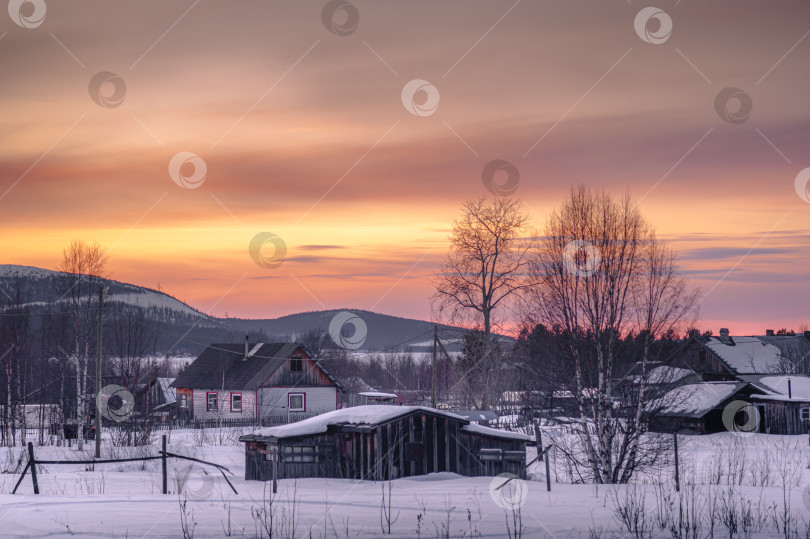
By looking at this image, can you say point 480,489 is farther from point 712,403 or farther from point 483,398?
point 712,403

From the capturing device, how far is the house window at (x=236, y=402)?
191 feet

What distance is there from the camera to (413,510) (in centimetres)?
1565

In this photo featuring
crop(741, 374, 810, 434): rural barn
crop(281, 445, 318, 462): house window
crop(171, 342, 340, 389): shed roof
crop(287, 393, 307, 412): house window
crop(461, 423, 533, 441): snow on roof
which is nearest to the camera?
crop(281, 445, 318, 462): house window

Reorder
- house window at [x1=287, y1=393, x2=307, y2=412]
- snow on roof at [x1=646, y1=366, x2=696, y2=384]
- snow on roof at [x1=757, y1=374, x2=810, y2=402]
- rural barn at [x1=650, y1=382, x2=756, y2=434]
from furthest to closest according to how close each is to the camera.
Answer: house window at [x1=287, y1=393, x2=307, y2=412]
snow on roof at [x1=757, y1=374, x2=810, y2=402]
rural barn at [x1=650, y1=382, x2=756, y2=434]
snow on roof at [x1=646, y1=366, x2=696, y2=384]

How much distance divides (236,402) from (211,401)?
Answer: 7.79 ft

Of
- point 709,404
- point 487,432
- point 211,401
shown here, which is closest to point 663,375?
point 487,432

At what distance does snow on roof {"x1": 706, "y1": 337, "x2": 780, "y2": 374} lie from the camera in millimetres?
67562

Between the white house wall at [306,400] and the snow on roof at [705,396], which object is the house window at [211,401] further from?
the snow on roof at [705,396]

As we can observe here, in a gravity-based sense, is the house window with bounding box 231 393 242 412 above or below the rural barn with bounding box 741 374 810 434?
above

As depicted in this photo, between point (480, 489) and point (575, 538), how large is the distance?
668cm

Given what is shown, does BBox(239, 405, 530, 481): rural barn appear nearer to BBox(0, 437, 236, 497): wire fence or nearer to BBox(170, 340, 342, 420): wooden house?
BBox(0, 437, 236, 497): wire fence

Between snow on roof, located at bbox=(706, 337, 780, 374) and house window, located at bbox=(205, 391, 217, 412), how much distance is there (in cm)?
4313

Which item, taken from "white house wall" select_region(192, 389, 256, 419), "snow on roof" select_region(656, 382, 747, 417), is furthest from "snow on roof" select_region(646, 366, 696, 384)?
"white house wall" select_region(192, 389, 256, 419)

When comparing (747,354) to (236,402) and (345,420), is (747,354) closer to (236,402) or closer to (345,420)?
(236,402)
